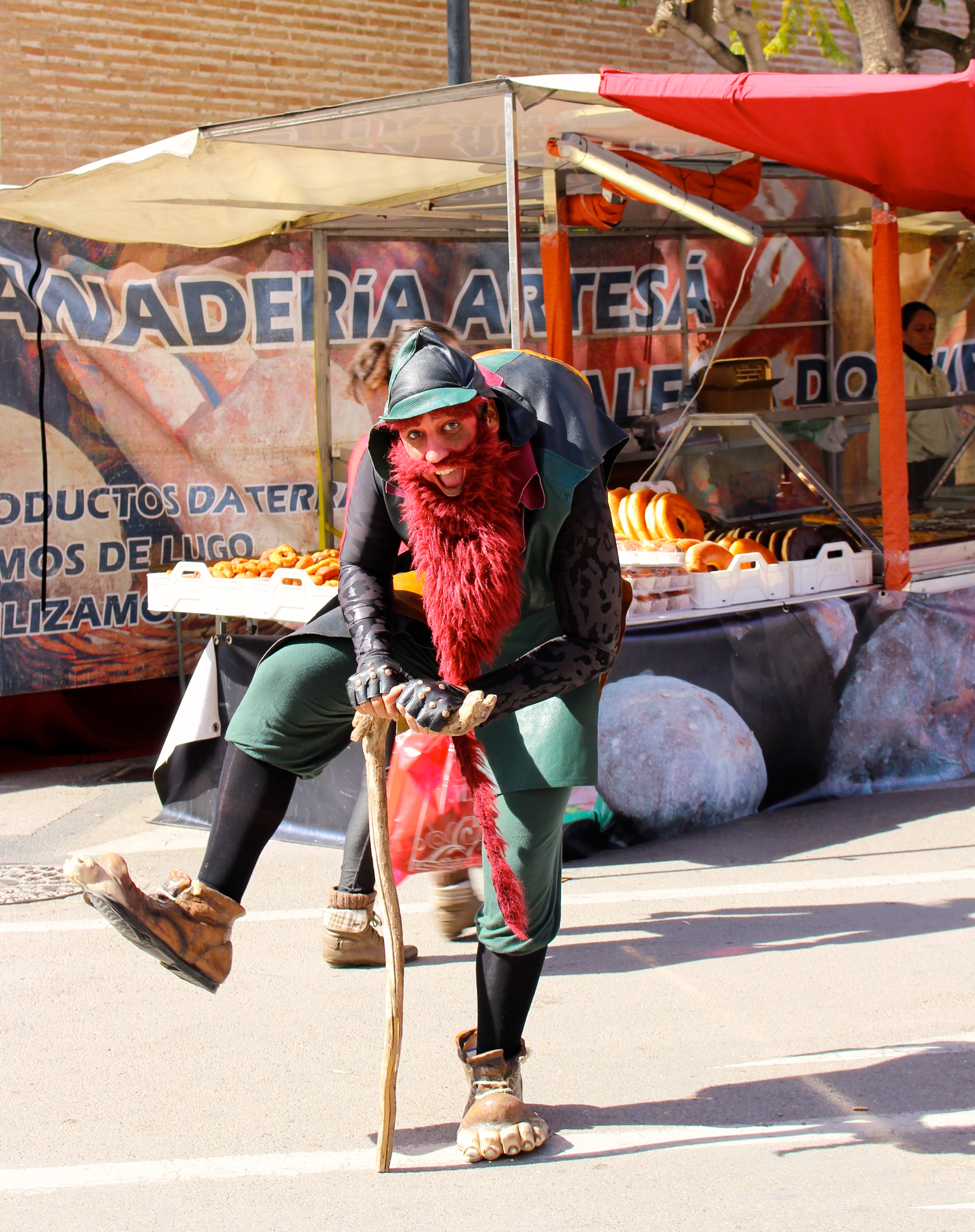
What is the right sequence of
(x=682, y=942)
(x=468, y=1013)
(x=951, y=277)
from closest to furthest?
(x=468, y=1013) < (x=682, y=942) < (x=951, y=277)

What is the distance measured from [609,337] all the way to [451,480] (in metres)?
6.19

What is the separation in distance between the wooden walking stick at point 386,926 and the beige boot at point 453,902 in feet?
4.39

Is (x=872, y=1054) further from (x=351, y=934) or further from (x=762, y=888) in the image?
(x=351, y=934)

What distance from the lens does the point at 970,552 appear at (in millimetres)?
6473

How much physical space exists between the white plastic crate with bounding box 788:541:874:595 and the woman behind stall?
2.25 metres

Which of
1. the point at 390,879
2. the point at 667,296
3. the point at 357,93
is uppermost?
the point at 357,93

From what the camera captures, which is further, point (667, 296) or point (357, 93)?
point (357, 93)

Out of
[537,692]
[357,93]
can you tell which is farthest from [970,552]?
[357,93]

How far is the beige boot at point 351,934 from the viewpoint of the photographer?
392 cm

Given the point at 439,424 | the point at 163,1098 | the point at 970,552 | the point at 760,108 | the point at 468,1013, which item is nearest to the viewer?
the point at 439,424

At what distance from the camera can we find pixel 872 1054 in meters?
3.30

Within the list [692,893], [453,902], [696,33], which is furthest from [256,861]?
[696,33]

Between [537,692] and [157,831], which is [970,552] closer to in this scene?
[157,831]

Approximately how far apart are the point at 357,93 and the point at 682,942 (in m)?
8.74
